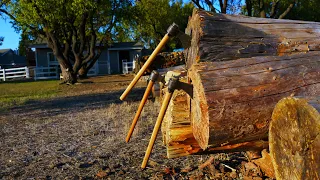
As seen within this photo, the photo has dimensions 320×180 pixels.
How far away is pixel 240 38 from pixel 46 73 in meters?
29.7

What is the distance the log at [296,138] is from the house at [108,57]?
3456 cm

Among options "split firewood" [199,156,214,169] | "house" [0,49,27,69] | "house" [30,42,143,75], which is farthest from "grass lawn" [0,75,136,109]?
"house" [0,49,27,69]

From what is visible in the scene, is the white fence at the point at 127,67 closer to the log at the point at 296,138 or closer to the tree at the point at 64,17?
the tree at the point at 64,17

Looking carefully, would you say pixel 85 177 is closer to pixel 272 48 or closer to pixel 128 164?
pixel 128 164

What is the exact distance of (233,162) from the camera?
4.48 meters

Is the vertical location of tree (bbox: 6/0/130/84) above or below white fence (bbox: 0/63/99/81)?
above

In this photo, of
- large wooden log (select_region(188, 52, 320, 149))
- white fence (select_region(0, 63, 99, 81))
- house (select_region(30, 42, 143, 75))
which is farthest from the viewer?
house (select_region(30, 42, 143, 75))

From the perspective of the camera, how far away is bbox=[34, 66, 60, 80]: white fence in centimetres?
3081

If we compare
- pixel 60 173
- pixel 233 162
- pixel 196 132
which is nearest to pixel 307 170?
pixel 196 132

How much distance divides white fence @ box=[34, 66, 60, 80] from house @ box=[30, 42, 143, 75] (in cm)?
370

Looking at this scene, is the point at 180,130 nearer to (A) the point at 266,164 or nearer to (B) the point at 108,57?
(A) the point at 266,164

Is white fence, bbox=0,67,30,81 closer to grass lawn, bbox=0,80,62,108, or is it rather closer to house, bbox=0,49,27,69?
grass lawn, bbox=0,80,62,108

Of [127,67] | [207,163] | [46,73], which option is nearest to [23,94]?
[207,163]

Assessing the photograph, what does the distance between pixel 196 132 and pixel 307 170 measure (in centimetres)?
116
